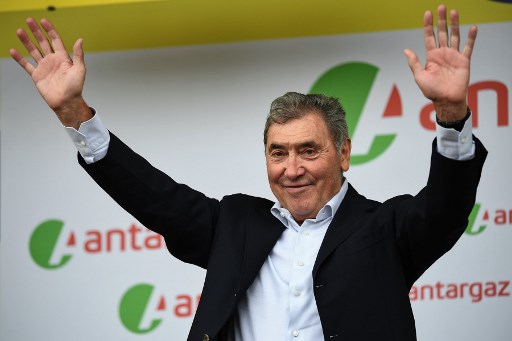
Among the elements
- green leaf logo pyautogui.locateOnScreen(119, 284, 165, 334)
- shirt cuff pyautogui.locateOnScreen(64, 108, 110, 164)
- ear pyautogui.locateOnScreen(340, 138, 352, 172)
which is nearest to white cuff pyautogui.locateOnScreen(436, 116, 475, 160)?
ear pyautogui.locateOnScreen(340, 138, 352, 172)

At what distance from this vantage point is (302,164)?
8.91ft

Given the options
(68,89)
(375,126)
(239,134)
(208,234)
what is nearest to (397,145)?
(375,126)

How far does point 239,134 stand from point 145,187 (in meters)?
1.49

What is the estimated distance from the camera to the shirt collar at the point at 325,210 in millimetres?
2752

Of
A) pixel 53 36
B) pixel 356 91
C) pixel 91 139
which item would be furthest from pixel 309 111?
pixel 356 91

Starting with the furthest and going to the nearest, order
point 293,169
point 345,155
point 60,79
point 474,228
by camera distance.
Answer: point 474,228, point 345,155, point 293,169, point 60,79

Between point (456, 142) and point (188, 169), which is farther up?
point (188, 169)

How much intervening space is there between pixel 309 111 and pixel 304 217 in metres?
0.33

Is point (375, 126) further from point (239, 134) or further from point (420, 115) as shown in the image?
point (239, 134)

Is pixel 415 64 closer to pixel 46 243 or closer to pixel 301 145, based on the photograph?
pixel 301 145

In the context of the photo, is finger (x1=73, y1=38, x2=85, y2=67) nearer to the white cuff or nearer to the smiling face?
the smiling face

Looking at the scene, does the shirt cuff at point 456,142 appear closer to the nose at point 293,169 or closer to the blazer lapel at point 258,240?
the nose at point 293,169

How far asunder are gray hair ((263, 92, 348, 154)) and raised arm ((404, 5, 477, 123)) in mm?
483

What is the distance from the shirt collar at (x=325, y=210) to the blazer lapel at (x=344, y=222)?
17 mm
